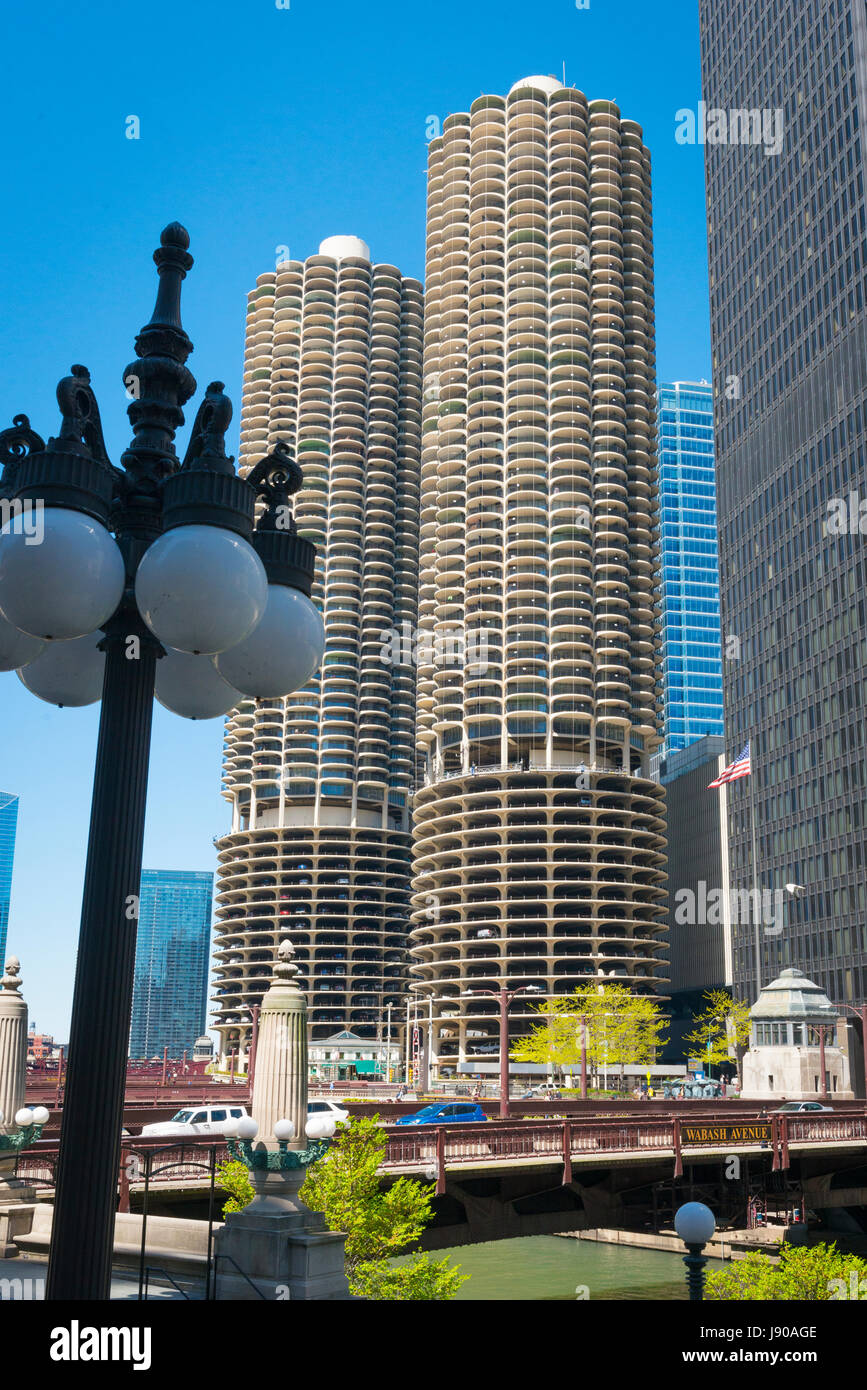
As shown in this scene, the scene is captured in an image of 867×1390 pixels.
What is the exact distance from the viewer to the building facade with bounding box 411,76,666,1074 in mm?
129875

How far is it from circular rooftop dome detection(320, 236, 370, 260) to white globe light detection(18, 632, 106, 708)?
653ft

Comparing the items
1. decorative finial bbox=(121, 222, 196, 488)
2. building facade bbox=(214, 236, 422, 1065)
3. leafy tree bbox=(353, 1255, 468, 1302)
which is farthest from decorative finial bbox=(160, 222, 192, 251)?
building facade bbox=(214, 236, 422, 1065)

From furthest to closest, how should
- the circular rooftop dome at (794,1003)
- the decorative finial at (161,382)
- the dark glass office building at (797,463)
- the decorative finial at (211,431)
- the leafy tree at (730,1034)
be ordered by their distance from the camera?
the leafy tree at (730,1034)
the dark glass office building at (797,463)
the circular rooftop dome at (794,1003)
the decorative finial at (161,382)
the decorative finial at (211,431)

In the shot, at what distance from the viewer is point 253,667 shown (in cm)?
634

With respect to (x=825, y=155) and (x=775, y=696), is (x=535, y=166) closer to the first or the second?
(x=825, y=155)

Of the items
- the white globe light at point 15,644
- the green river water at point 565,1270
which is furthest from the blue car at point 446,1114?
the white globe light at point 15,644

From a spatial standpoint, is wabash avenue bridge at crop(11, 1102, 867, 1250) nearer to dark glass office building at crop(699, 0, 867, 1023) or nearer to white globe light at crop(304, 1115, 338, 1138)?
white globe light at crop(304, 1115, 338, 1138)

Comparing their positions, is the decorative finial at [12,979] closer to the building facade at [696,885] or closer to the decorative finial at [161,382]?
the decorative finial at [161,382]

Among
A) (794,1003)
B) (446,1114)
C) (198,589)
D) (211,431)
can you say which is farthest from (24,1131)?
(794,1003)

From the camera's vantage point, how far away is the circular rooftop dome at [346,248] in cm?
19550

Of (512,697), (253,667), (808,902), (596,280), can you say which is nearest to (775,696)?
(808,902)

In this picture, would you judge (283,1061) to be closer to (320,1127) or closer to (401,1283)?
(320,1127)

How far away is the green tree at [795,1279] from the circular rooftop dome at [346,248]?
188m
